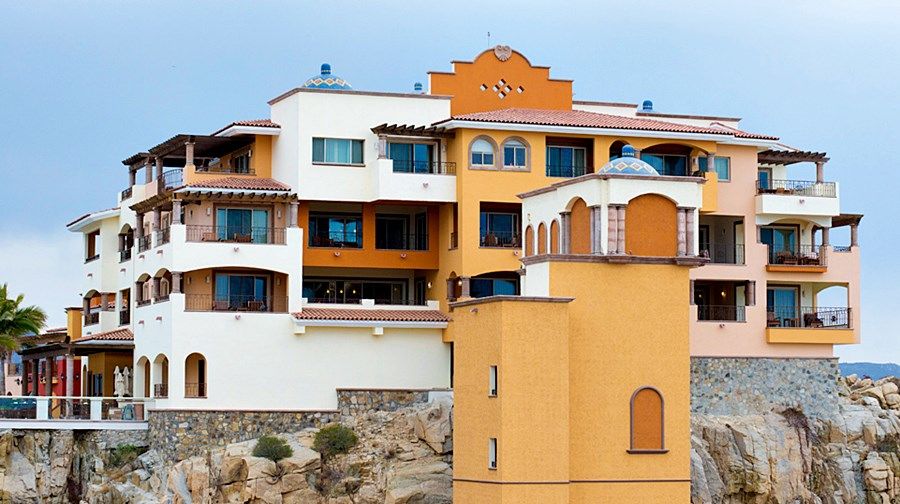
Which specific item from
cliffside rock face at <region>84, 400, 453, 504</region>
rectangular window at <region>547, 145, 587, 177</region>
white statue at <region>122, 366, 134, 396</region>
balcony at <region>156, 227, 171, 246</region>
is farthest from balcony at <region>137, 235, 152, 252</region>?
rectangular window at <region>547, 145, 587, 177</region>

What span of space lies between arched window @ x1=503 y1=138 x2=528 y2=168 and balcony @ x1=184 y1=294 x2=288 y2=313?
10.1 m

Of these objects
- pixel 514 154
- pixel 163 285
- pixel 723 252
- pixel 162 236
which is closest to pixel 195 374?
pixel 163 285

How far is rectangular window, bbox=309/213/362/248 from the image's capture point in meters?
79.7

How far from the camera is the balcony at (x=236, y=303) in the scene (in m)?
76.9

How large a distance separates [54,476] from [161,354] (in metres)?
6.46

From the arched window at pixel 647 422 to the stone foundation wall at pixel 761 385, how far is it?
12.9 m

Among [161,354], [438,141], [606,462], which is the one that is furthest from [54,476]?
[606,462]

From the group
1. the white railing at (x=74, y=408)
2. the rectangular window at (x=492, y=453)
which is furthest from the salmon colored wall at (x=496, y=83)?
the rectangular window at (x=492, y=453)

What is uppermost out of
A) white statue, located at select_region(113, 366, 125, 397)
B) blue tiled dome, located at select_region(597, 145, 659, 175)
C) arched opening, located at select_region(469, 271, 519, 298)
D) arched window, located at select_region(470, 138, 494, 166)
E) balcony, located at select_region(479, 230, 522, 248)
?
arched window, located at select_region(470, 138, 494, 166)

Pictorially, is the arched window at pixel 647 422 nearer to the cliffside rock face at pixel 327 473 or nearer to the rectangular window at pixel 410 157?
the cliffside rock face at pixel 327 473

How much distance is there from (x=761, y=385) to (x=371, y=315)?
1572 centimetres

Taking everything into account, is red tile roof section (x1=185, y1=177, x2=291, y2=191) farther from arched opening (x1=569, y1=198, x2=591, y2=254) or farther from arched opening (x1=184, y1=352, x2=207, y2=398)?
arched opening (x1=569, y1=198, x2=591, y2=254)

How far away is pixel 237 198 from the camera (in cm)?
7762

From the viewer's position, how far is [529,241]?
70.9 m
